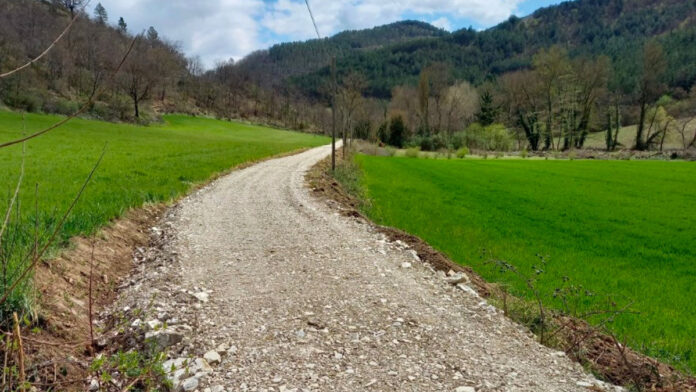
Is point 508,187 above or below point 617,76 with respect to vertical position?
below

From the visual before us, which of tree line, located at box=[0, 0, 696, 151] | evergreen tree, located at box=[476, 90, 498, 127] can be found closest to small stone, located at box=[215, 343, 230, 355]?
tree line, located at box=[0, 0, 696, 151]

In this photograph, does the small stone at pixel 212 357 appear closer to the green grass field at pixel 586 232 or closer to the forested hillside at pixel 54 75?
the green grass field at pixel 586 232

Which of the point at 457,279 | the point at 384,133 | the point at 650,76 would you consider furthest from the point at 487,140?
the point at 457,279

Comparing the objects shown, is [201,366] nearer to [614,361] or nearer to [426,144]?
[614,361]

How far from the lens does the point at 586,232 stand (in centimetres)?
1403

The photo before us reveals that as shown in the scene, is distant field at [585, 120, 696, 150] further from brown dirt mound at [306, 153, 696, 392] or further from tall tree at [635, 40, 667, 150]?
brown dirt mound at [306, 153, 696, 392]

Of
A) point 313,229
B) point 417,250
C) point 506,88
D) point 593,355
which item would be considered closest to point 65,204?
point 313,229

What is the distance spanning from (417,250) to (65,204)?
8.65m

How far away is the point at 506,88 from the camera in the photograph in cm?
9456

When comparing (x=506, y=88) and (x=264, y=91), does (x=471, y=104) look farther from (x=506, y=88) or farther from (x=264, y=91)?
(x=264, y=91)

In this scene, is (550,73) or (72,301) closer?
(72,301)

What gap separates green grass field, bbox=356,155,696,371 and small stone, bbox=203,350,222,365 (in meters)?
5.97

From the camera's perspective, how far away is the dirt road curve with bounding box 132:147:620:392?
4.18 meters

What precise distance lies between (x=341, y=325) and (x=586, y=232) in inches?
478
